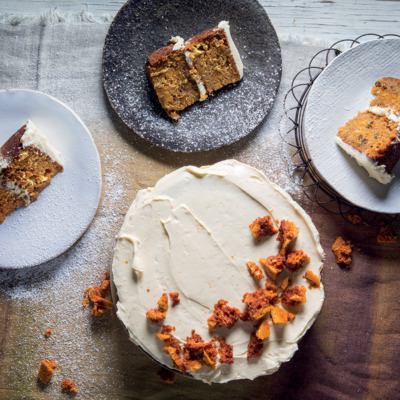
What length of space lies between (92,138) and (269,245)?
4.83ft

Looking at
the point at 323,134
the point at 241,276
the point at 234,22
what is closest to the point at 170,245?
the point at 241,276

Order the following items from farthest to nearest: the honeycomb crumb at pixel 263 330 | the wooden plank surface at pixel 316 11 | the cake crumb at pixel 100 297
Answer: the wooden plank surface at pixel 316 11, the cake crumb at pixel 100 297, the honeycomb crumb at pixel 263 330

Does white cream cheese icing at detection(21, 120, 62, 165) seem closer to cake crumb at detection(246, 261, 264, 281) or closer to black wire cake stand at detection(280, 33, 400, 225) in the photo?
cake crumb at detection(246, 261, 264, 281)

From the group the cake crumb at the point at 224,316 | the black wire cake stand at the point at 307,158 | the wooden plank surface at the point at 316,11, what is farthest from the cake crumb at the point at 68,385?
the wooden plank surface at the point at 316,11

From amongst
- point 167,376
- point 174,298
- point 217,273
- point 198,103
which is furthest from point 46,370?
point 198,103

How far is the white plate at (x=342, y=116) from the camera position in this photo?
275 centimetres

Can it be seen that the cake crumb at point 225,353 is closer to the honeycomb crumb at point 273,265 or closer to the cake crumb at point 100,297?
the honeycomb crumb at point 273,265

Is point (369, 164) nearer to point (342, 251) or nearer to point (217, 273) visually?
point (342, 251)

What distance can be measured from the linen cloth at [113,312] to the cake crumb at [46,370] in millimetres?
44

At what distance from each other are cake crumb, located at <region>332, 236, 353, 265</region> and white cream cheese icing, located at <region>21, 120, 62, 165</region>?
2.10 m

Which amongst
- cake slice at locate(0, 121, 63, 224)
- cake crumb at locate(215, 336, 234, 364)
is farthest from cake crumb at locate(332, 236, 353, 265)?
cake slice at locate(0, 121, 63, 224)

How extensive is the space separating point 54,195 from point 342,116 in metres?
2.11

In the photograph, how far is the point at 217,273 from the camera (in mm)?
2584

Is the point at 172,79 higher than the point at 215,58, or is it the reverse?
the point at 215,58
